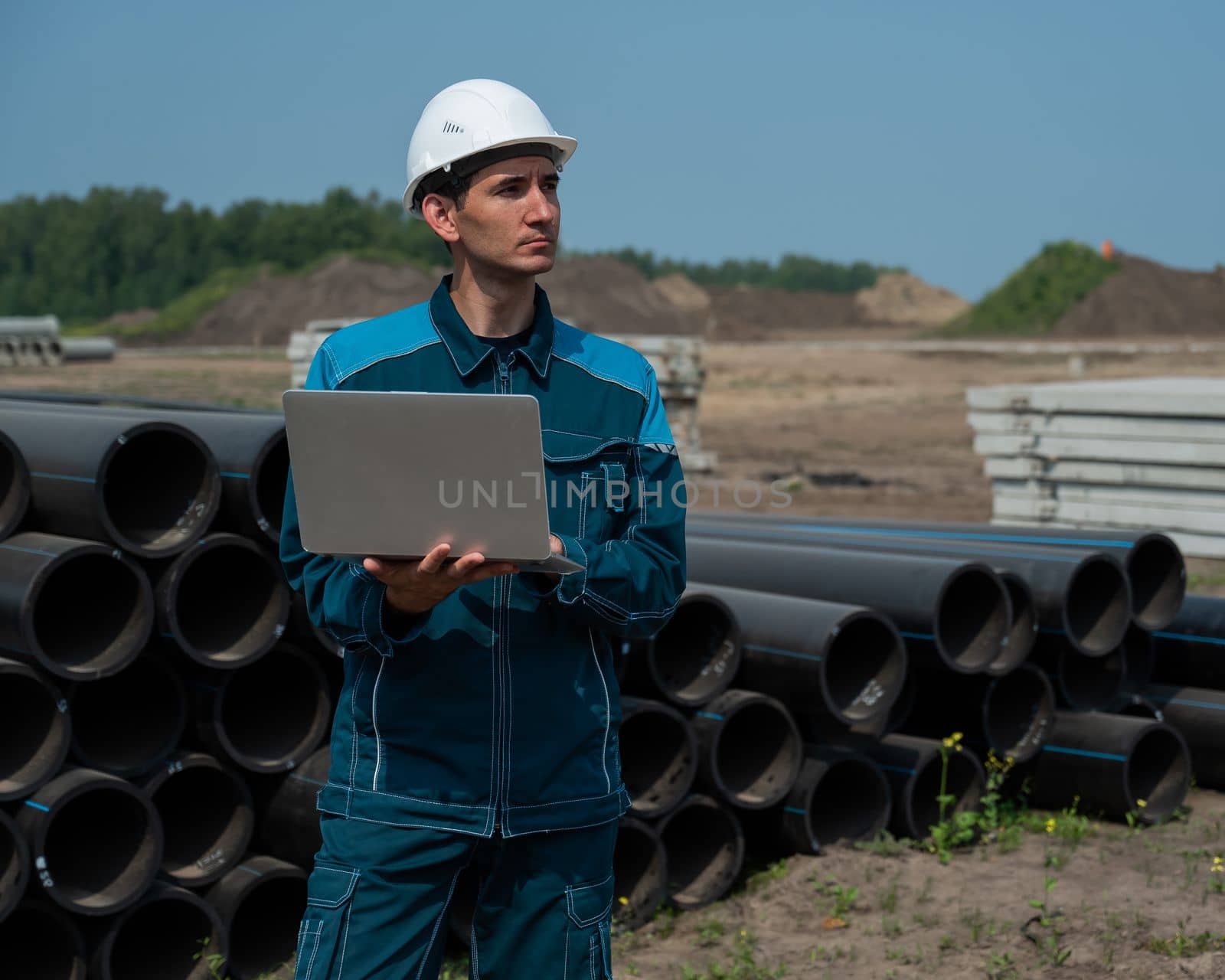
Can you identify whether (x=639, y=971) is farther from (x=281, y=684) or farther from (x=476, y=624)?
(x=476, y=624)

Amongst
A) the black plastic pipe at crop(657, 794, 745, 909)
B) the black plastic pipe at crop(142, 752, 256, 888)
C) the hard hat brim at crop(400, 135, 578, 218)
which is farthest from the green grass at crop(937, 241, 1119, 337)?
the hard hat brim at crop(400, 135, 578, 218)

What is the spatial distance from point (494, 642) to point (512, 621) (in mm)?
51

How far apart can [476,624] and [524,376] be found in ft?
1.60

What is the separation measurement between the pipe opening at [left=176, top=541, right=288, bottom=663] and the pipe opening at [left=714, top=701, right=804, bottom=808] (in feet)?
6.01

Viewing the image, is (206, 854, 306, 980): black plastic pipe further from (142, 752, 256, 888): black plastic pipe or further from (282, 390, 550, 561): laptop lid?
(282, 390, 550, 561): laptop lid

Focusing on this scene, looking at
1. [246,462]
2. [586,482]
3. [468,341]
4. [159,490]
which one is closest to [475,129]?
[468,341]

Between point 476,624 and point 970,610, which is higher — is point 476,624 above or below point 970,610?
above

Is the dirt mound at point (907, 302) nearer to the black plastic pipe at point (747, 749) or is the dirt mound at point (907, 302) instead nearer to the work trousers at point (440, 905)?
the black plastic pipe at point (747, 749)

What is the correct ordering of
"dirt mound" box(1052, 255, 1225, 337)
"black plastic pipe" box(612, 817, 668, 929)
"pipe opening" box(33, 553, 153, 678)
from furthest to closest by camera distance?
"dirt mound" box(1052, 255, 1225, 337), "black plastic pipe" box(612, 817, 668, 929), "pipe opening" box(33, 553, 153, 678)

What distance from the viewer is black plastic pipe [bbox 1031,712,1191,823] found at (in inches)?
233

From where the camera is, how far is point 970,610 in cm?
592

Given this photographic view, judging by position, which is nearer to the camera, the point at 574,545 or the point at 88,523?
the point at 574,545

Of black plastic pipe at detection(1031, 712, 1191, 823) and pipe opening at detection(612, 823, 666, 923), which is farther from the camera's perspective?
black plastic pipe at detection(1031, 712, 1191, 823)

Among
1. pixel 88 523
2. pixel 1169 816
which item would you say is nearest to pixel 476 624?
pixel 88 523
